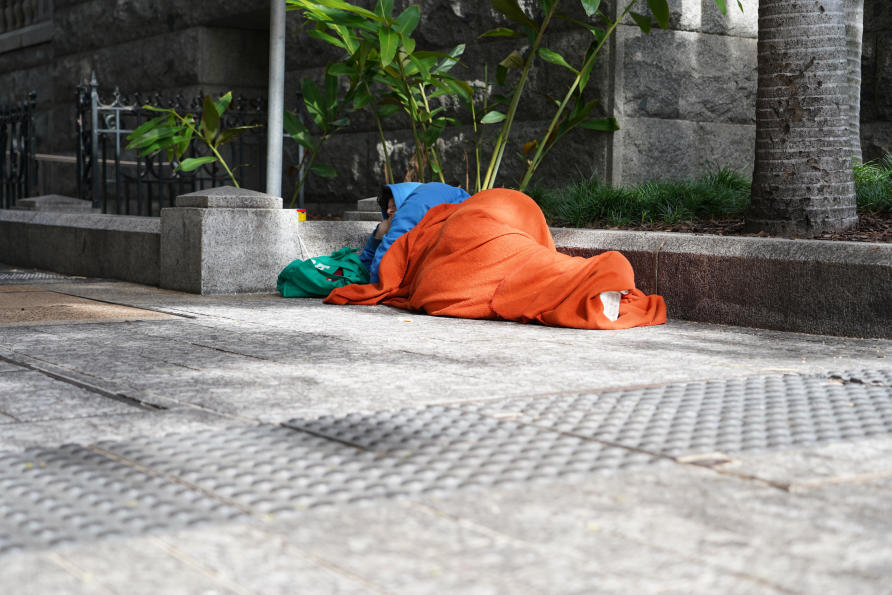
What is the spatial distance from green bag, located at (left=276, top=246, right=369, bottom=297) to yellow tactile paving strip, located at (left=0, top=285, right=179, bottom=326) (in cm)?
122

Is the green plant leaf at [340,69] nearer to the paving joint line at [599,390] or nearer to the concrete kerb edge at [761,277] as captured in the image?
the concrete kerb edge at [761,277]

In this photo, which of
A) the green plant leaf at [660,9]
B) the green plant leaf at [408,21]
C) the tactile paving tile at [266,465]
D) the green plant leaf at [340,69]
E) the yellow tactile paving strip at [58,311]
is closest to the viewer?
the tactile paving tile at [266,465]

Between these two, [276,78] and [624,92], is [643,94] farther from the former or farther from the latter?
[276,78]

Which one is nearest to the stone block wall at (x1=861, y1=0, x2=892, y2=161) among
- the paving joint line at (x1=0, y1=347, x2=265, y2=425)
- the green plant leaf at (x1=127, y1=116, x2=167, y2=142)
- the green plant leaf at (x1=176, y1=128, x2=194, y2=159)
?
the green plant leaf at (x1=176, y1=128, x2=194, y2=159)

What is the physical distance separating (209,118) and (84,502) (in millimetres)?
5918

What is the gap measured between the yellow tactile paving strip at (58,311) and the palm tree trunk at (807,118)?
3537 millimetres

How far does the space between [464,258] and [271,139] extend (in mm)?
2458

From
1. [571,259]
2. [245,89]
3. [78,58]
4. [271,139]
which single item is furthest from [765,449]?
[78,58]

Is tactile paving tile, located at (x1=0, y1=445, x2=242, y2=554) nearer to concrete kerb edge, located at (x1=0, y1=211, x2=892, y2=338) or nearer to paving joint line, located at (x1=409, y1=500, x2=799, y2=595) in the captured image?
paving joint line, located at (x1=409, y1=500, x2=799, y2=595)

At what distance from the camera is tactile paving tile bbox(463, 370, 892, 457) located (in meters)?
2.85

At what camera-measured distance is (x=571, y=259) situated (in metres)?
5.87

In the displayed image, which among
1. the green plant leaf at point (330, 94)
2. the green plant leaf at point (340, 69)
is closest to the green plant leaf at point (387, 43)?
the green plant leaf at point (340, 69)

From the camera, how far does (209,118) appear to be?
7.83 meters

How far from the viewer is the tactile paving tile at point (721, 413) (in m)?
2.85
